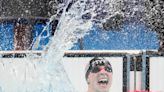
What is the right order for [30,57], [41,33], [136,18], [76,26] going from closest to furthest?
[30,57]
[76,26]
[41,33]
[136,18]

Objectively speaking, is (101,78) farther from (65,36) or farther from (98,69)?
(65,36)

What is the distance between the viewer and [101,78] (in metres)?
4.18

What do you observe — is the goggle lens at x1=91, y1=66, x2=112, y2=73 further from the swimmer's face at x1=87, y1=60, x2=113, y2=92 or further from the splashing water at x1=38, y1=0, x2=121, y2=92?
the splashing water at x1=38, y1=0, x2=121, y2=92

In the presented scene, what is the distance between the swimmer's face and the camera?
4164 mm

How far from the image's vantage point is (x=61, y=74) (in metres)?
4.21

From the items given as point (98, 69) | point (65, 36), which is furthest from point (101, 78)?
point (65, 36)

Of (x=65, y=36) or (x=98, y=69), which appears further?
(x=65, y=36)

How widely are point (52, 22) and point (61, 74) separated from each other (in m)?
2.08

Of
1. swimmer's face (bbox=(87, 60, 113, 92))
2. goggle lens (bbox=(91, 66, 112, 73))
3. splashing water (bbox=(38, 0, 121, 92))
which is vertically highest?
splashing water (bbox=(38, 0, 121, 92))

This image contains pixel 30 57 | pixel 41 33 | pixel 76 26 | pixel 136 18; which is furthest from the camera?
pixel 136 18

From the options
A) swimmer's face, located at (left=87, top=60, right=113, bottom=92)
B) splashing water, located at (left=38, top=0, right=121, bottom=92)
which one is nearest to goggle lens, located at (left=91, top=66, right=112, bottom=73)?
swimmer's face, located at (left=87, top=60, right=113, bottom=92)

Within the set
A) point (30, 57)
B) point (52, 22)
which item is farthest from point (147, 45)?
point (30, 57)

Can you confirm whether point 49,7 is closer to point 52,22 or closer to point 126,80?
→ point 52,22

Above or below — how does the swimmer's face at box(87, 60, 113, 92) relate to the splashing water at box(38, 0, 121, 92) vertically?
below
